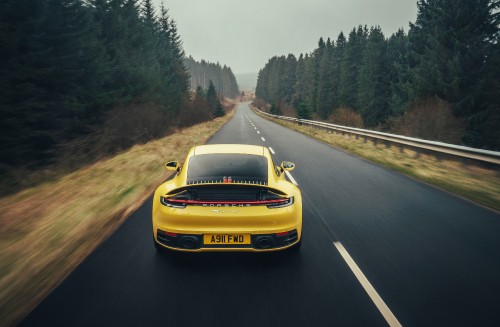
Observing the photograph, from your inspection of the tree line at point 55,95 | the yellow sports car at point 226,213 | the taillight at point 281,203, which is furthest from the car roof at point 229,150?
the tree line at point 55,95

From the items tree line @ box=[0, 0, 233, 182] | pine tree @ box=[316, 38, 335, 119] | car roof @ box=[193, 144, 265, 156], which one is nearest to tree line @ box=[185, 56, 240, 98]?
pine tree @ box=[316, 38, 335, 119]

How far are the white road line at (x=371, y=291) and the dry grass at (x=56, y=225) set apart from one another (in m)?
3.36

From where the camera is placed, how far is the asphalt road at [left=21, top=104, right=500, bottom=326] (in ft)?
9.84

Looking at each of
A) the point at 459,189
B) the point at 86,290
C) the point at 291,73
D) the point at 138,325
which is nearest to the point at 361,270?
the point at 138,325

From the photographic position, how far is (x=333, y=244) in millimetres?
4664

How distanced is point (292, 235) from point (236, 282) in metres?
0.86

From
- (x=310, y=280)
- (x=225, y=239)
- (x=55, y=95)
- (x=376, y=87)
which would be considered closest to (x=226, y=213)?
(x=225, y=239)

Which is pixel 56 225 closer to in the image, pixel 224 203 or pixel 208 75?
pixel 224 203

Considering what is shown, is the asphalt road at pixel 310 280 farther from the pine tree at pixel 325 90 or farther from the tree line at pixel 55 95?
the pine tree at pixel 325 90

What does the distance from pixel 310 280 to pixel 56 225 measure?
4.35m

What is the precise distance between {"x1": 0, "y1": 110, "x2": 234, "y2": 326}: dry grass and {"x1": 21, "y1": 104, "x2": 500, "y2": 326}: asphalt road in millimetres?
256

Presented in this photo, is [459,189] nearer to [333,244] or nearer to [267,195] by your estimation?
[333,244]

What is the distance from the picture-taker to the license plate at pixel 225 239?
371cm

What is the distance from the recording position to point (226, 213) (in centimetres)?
369
